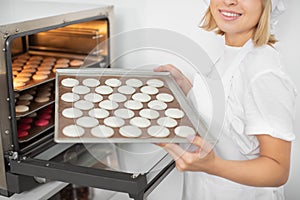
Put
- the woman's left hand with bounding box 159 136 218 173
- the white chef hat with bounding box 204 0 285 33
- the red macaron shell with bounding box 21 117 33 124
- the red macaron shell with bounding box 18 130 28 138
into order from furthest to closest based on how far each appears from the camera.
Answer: the red macaron shell with bounding box 21 117 33 124, the red macaron shell with bounding box 18 130 28 138, the white chef hat with bounding box 204 0 285 33, the woman's left hand with bounding box 159 136 218 173

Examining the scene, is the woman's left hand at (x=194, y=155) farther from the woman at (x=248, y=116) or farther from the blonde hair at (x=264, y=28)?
the blonde hair at (x=264, y=28)

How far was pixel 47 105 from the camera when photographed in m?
1.39

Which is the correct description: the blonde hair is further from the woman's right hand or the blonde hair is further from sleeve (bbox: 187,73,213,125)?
the woman's right hand

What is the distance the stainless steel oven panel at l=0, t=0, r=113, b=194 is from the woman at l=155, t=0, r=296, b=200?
0.47 metres

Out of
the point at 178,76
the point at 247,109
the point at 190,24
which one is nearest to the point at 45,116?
the point at 178,76

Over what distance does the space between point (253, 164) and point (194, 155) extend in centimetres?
16

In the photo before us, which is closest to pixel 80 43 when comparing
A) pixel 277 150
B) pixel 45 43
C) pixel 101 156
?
pixel 45 43

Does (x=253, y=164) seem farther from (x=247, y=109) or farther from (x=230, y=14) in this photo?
(x=230, y=14)

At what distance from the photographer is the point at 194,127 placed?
3.59ft

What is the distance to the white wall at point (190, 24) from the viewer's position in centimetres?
138

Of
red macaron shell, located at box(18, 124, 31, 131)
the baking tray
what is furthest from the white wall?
red macaron shell, located at box(18, 124, 31, 131)

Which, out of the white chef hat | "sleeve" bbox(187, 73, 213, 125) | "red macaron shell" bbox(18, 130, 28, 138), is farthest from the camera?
"red macaron shell" bbox(18, 130, 28, 138)

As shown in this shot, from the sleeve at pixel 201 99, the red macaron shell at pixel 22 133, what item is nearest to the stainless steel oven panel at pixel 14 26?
the red macaron shell at pixel 22 133

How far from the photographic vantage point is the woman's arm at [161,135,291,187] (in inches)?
38.2
